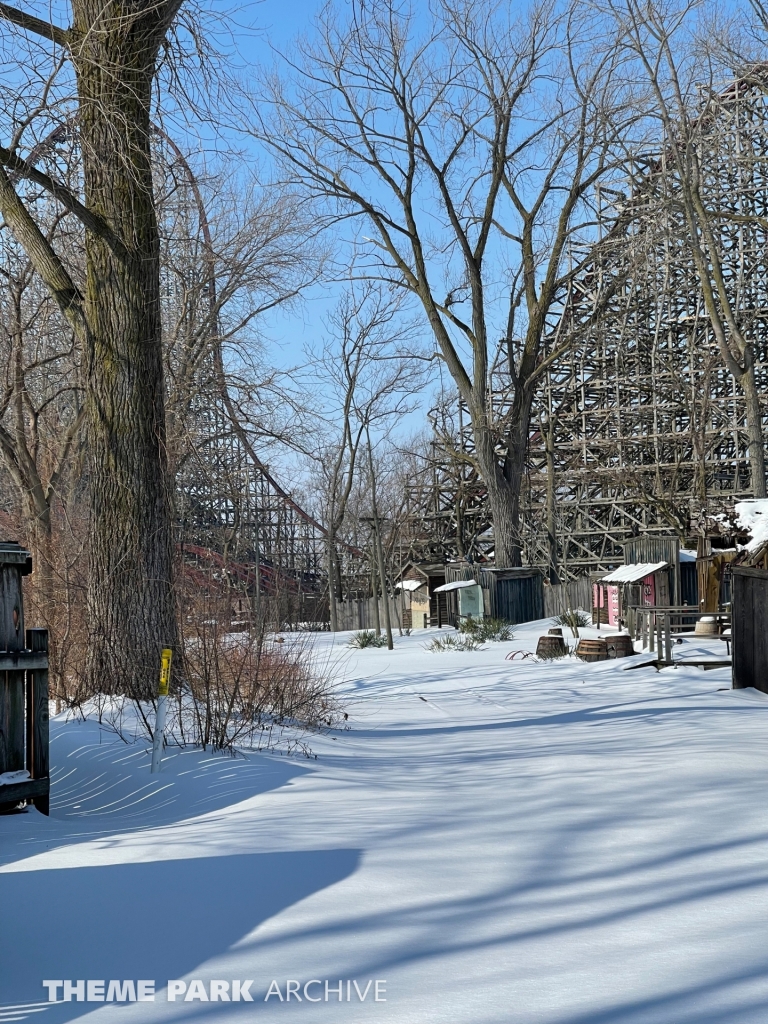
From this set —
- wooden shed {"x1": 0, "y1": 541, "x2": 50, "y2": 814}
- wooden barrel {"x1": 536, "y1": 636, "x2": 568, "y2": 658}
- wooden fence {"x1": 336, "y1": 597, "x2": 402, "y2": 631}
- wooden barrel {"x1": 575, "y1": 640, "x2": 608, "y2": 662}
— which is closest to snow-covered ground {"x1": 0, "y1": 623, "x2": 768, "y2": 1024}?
wooden shed {"x1": 0, "y1": 541, "x2": 50, "y2": 814}

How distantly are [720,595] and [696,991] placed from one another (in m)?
22.1

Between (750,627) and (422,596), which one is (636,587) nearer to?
(750,627)

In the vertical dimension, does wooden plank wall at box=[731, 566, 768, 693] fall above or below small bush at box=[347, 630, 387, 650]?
above

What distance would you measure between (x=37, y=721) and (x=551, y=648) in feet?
48.8

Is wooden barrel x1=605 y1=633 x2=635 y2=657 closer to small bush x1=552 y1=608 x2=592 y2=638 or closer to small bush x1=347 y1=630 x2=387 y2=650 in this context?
small bush x1=552 y1=608 x2=592 y2=638

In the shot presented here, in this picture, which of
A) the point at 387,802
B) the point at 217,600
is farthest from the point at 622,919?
the point at 217,600

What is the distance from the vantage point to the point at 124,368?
9766mm

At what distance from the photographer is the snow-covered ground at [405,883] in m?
3.14

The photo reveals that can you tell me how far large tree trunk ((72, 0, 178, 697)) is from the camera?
9.34 metres

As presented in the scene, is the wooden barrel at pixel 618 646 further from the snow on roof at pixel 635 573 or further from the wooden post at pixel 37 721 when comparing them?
the wooden post at pixel 37 721

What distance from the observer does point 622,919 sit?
375 cm

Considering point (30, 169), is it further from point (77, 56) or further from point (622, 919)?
point (622, 919)

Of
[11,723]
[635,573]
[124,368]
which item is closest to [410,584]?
[635,573]

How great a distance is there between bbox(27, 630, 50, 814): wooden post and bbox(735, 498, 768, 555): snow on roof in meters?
10.8
